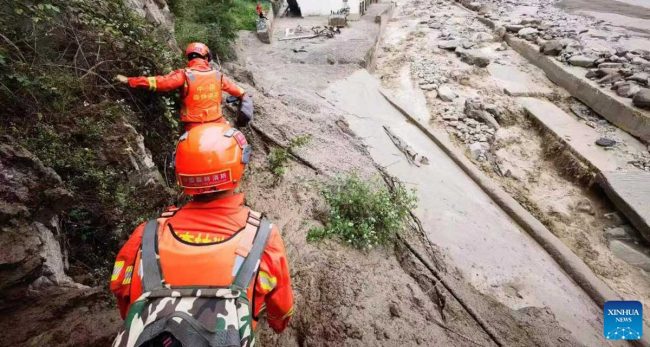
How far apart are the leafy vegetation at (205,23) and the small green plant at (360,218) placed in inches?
158

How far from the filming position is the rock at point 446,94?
9.52 meters

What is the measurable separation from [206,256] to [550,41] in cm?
1358

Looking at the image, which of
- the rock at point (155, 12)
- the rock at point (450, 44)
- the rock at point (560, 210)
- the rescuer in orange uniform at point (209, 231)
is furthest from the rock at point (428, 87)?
the rescuer in orange uniform at point (209, 231)

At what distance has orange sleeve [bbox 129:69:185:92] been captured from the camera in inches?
131

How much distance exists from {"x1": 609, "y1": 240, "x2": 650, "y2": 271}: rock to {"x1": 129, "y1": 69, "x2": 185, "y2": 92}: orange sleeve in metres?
7.27

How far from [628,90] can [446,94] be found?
13.9 ft

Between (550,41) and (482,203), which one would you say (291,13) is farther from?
(482,203)

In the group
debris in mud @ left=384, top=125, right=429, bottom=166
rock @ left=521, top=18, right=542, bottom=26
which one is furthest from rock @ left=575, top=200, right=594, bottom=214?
rock @ left=521, top=18, right=542, bottom=26

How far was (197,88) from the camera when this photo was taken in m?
3.75

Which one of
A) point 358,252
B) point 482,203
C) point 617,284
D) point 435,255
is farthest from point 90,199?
point 617,284

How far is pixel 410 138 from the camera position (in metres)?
7.46

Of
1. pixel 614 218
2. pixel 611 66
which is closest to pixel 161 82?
pixel 614 218

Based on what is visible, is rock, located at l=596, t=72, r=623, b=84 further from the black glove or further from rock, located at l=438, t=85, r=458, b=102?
the black glove

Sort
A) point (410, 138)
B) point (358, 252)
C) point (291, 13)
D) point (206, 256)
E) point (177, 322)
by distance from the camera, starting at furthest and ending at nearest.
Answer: point (291, 13)
point (410, 138)
point (358, 252)
point (206, 256)
point (177, 322)
